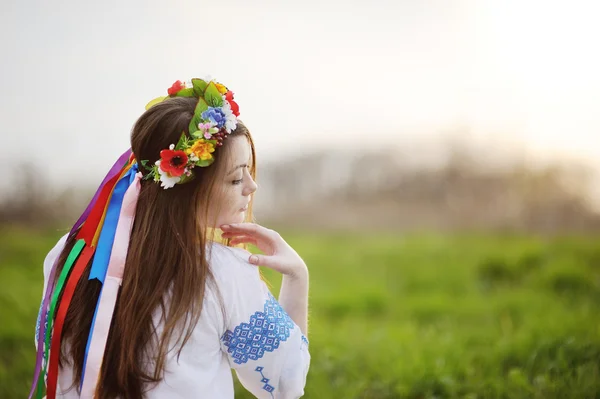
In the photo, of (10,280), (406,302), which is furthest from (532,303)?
(10,280)

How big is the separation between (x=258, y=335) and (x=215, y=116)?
65cm

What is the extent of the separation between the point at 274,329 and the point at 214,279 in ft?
0.75

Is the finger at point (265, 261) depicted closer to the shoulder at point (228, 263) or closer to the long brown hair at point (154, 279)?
the shoulder at point (228, 263)

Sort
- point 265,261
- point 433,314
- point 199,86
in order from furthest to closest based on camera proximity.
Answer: point 433,314
point 199,86
point 265,261

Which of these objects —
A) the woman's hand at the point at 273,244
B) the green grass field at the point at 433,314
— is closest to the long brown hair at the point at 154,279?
the woman's hand at the point at 273,244

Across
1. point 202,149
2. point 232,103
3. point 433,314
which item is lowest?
point 433,314

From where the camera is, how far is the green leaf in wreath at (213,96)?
1.86 metres

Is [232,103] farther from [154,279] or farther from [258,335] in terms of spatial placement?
[258,335]

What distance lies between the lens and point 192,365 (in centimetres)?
173

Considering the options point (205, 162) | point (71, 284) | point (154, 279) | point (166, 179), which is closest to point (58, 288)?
point (71, 284)

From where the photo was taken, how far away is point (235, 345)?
1765mm

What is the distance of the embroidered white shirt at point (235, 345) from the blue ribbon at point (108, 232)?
0.21m

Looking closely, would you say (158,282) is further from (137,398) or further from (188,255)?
(137,398)

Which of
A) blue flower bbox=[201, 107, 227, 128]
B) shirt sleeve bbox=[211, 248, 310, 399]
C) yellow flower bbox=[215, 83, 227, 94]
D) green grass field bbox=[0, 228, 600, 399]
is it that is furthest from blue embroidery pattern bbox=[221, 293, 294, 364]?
green grass field bbox=[0, 228, 600, 399]
